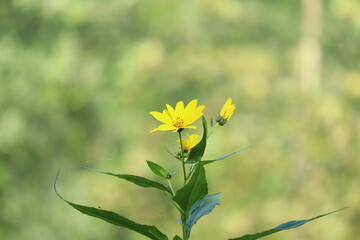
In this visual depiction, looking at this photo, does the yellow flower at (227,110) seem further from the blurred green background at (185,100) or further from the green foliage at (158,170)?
the blurred green background at (185,100)

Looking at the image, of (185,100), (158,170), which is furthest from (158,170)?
(185,100)

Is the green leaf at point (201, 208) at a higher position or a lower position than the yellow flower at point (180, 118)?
lower

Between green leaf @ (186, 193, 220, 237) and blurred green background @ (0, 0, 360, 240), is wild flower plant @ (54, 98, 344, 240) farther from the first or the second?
blurred green background @ (0, 0, 360, 240)

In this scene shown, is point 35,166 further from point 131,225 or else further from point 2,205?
point 131,225

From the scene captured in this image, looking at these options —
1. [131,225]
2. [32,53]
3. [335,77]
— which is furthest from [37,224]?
[131,225]

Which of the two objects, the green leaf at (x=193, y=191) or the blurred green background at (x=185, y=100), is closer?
the green leaf at (x=193, y=191)

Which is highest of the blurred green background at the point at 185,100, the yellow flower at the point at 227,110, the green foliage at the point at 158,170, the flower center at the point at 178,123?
the blurred green background at the point at 185,100

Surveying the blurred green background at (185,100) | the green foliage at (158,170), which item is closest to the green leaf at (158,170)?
the green foliage at (158,170)
